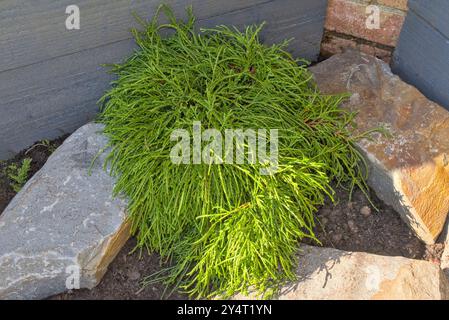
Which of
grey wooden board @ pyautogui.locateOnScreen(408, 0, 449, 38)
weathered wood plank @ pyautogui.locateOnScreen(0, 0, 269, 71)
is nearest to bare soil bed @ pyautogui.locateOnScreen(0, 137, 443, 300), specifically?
weathered wood plank @ pyautogui.locateOnScreen(0, 0, 269, 71)

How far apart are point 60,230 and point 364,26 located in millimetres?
1992

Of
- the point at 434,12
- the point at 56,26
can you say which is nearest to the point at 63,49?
the point at 56,26

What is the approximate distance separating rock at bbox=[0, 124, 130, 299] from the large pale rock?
126 cm

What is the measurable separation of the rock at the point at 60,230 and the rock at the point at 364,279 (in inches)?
25.6

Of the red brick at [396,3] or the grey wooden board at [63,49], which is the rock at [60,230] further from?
the red brick at [396,3]

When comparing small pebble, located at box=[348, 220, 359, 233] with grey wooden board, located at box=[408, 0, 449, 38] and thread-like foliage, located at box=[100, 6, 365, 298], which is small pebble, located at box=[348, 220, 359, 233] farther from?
grey wooden board, located at box=[408, 0, 449, 38]

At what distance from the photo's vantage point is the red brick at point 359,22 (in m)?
3.23

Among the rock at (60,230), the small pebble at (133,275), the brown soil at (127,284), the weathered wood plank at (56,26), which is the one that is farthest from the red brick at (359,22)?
the small pebble at (133,275)

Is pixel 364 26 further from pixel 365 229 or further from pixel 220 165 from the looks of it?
pixel 220 165

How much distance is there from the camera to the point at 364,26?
10.8 feet
